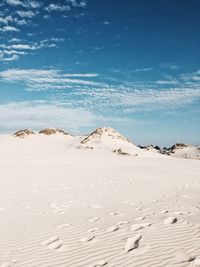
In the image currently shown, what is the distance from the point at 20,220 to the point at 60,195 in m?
5.13

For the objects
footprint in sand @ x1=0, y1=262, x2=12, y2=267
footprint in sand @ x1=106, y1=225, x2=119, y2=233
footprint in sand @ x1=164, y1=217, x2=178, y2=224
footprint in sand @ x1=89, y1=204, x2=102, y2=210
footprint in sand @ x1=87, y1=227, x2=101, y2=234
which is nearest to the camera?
footprint in sand @ x1=0, y1=262, x2=12, y2=267

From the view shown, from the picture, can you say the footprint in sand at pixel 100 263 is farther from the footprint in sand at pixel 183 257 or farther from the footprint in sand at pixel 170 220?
the footprint in sand at pixel 170 220

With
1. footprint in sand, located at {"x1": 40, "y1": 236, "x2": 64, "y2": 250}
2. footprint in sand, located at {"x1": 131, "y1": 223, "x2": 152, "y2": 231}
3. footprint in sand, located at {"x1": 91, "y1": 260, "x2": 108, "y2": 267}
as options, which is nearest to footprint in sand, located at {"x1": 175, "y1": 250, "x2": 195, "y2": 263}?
footprint in sand, located at {"x1": 91, "y1": 260, "x2": 108, "y2": 267}

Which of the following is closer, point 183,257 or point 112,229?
point 183,257

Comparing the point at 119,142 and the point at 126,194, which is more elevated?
the point at 119,142

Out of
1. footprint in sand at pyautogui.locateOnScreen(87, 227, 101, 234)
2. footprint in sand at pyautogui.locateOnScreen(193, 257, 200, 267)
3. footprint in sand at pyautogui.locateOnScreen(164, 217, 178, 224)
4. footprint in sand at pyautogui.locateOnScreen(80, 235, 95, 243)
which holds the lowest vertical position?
footprint in sand at pyautogui.locateOnScreen(80, 235, 95, 243)

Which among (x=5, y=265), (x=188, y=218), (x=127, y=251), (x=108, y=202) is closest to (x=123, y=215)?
(x=188, y=218)

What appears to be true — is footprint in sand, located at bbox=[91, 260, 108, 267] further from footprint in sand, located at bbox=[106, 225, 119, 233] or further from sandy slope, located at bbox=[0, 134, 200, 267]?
footprint in sand, located at bbox=[106, 225, 119, 233]

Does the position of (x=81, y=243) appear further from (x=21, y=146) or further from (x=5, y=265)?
(x=21, y=146)

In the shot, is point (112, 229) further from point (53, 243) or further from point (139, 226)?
point (53, 243)

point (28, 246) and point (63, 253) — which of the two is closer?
point (63, 253)

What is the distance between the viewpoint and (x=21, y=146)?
54656 mm

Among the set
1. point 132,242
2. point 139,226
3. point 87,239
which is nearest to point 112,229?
point 139,226

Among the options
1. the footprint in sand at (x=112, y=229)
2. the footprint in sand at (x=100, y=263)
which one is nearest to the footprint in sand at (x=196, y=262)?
the footprint in sand at (x=100, y=263)
